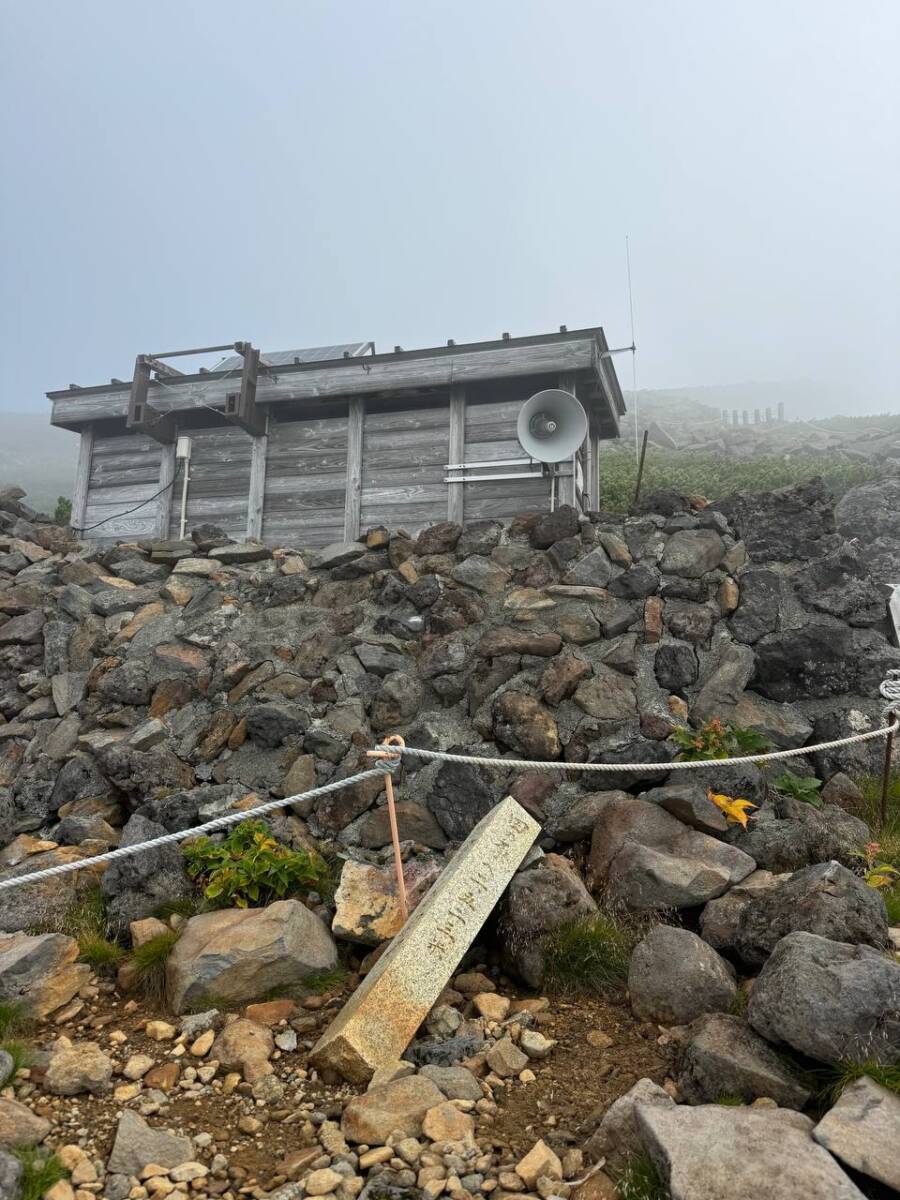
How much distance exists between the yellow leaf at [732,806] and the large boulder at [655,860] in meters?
0.39

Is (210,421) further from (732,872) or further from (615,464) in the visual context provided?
(615,464)

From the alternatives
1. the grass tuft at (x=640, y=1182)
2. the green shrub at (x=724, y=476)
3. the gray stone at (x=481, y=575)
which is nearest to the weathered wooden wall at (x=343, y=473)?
the gray stone at (x=481, y=575)

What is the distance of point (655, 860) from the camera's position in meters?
5.27

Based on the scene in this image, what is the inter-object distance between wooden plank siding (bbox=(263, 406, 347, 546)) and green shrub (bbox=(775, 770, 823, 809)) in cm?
825

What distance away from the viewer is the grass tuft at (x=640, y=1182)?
2.83 m

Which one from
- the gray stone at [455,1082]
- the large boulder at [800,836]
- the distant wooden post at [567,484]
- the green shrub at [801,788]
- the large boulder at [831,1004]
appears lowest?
the gray stone at [455,1082]

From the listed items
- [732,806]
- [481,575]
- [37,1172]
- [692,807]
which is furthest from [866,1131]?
[481,575]

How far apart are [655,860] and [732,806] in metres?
1.09

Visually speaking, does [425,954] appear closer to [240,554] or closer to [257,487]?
[240,554]

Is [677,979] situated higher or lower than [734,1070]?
higher

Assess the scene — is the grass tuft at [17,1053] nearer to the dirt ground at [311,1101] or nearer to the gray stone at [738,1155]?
the dirt ground at [311,1101]

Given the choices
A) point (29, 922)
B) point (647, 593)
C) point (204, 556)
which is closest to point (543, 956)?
→ point (29, 922)

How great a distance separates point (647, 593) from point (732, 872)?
3.63 meters

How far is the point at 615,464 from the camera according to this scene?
3394 centimetres
